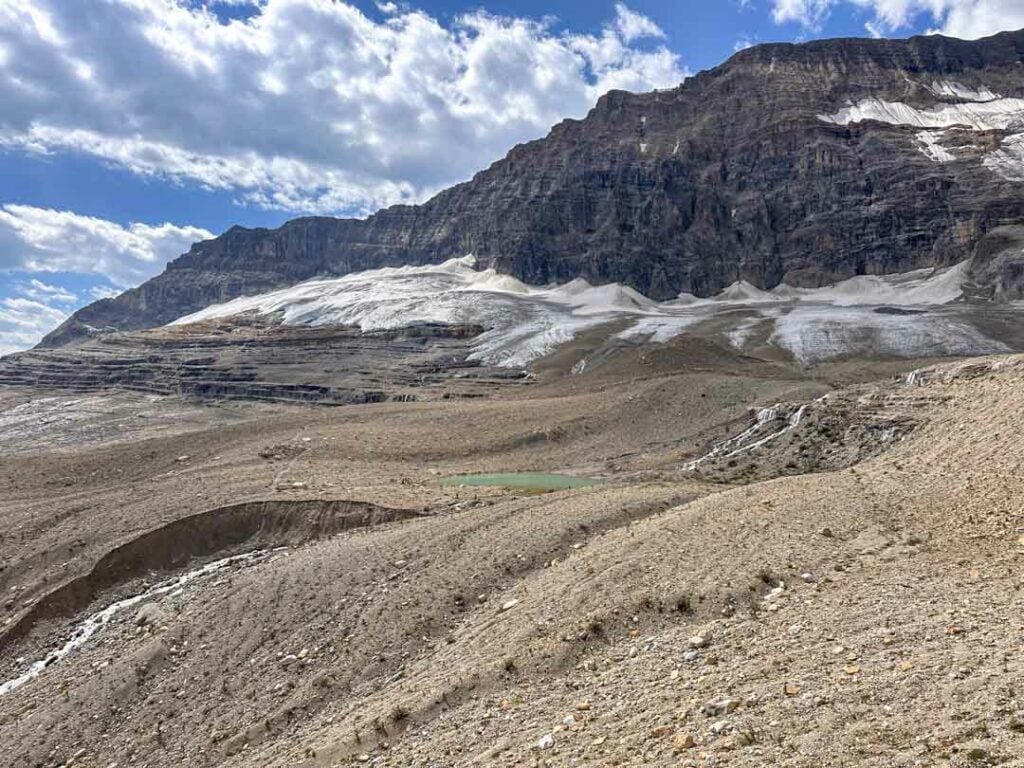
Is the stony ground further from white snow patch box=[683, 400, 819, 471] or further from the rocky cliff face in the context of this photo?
the rocky cliff face

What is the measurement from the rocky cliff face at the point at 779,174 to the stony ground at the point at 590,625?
132158 millimetres

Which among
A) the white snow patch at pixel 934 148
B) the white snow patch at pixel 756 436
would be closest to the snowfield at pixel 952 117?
the white snow patch at pixel 934 148

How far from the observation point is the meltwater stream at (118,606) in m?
16.2

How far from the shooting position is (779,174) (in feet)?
525

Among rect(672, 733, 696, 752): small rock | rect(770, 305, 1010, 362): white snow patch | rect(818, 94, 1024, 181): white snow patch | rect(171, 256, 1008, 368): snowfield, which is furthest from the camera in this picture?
rect(818, 94, 1024, 181): white snow patch

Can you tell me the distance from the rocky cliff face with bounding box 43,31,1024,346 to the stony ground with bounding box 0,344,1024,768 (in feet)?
434

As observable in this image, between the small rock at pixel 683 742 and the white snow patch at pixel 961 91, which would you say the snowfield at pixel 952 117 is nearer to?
the white snow patch at pixel 961 91

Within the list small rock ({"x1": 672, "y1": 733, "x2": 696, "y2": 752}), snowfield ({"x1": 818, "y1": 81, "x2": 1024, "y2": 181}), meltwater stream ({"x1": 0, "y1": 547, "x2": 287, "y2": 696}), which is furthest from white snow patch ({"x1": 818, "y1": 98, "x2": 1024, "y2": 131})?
small rock ({"x1": 672, "y1": 733, "x2": 696, "y2": 752})

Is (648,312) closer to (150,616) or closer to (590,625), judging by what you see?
(150,616)

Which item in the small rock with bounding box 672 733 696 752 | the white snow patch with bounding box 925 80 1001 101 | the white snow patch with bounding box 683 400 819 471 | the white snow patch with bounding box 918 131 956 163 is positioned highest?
the white snow patch with bounding box 925 80 1001 101

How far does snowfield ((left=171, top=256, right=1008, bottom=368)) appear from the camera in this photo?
80250 millimetres

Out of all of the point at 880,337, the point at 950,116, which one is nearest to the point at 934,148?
the point at 950,116

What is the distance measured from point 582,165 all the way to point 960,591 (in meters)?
177

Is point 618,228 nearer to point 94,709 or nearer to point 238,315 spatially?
point 238,315
